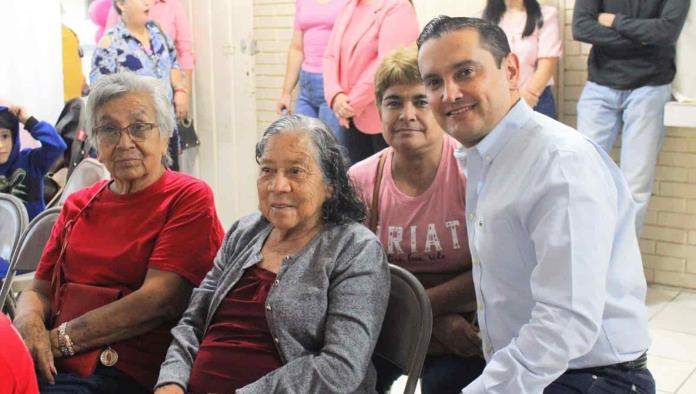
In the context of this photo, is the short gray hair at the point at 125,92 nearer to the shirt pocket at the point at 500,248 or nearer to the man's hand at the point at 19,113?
the shirt pocket at the point at 500,248

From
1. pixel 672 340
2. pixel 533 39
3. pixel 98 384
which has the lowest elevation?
pixel 672 340

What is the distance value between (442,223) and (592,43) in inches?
94.8

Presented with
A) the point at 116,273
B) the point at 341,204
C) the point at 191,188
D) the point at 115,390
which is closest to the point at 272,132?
the point at 341,204

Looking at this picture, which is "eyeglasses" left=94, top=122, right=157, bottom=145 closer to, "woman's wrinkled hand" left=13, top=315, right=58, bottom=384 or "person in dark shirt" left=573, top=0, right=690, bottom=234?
"woman's wrinkled hand" left=13, top=315, right=58, bottom=384

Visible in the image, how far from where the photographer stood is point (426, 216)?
2242 millimetres

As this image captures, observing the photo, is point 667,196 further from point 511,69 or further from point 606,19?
point 511,69

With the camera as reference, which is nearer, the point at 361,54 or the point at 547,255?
the point at 547,255

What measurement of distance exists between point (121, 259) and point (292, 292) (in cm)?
61

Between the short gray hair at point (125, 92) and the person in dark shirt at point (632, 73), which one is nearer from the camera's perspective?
the short gray hair at point (125, 92)

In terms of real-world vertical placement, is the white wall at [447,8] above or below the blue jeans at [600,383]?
above

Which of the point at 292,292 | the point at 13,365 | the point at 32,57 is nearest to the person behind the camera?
the point at 13,365

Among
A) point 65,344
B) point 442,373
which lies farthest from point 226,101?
point 442,373

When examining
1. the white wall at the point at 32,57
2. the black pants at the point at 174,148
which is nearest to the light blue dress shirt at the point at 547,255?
the black pants at the point at 174,148

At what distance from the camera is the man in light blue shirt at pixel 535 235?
1.60 m
